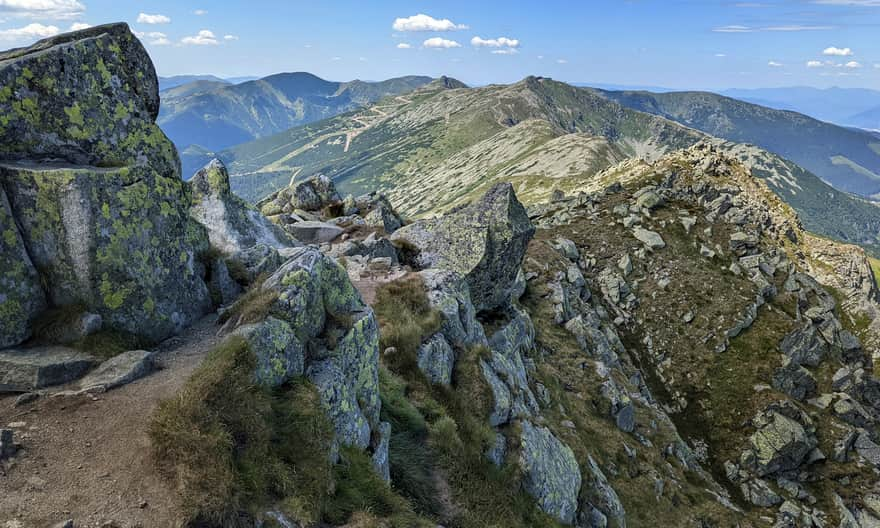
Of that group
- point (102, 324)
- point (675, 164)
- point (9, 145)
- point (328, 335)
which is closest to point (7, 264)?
point (102, 324)

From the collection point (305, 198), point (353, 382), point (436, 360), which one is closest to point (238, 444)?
point (353, 382)

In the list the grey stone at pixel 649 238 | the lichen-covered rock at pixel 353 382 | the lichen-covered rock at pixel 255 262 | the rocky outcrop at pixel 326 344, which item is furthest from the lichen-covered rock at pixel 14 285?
the grey stone at pixel 649 238

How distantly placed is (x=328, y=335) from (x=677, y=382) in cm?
4812

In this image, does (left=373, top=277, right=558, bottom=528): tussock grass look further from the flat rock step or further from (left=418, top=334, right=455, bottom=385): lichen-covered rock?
the flat rock step

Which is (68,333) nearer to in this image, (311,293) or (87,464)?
(87,464)

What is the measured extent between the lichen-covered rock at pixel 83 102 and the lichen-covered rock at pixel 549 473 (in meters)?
16.6

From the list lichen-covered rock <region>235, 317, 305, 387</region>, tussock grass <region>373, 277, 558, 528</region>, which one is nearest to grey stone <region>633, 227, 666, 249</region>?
tussock grass <region>373, 277, 558, 528</region>

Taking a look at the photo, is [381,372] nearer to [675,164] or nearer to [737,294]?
[737,294]

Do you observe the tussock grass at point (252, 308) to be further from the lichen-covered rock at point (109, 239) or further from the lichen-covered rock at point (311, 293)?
the lichen-covered rock at point (109, 239)

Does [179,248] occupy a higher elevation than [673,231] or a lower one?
higher

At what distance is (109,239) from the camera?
42.3 feet

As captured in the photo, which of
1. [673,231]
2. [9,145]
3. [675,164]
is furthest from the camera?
[675,164]

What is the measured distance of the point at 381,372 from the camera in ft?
61.1

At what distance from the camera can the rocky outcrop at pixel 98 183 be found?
12.4 meters
